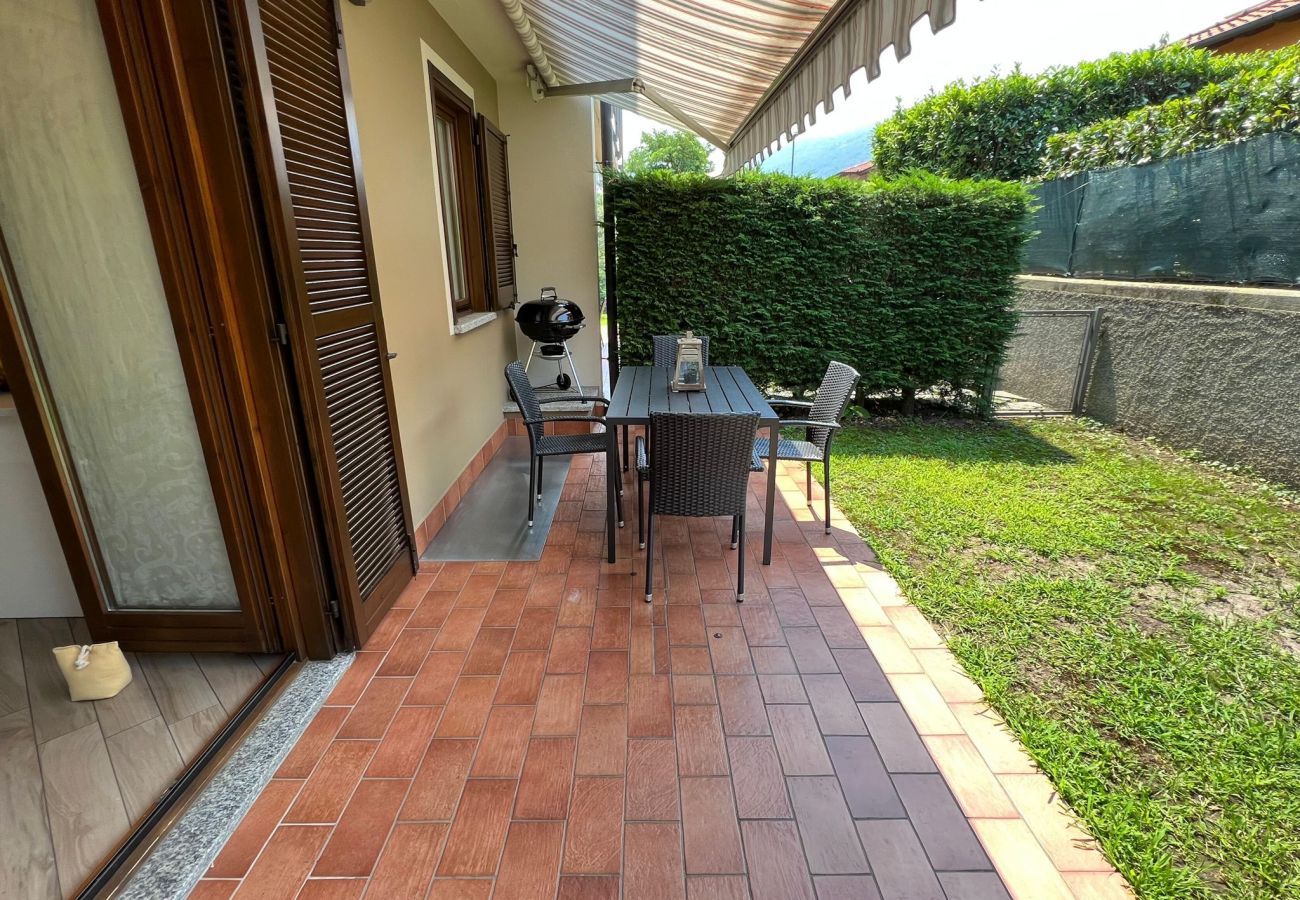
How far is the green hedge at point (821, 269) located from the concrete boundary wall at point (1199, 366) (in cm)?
86

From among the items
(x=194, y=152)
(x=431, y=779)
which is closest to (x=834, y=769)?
(x=431, y=779)

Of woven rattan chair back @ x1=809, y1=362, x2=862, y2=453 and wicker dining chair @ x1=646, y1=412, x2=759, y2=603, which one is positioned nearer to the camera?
wicker dining chair @ x1=646, y1=412, x2=759, y2=603

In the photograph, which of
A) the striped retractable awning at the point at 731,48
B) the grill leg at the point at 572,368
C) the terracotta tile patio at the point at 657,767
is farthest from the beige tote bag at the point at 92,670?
the grill leg at the point at 572,368

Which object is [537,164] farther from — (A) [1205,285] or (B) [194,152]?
Answer: (A) [1205,285]

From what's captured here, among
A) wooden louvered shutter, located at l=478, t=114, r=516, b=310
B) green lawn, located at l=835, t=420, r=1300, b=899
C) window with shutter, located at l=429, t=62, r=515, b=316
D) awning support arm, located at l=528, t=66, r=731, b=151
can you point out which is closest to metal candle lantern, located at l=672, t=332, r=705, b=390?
green lawn, located at l=835, t=420, r=1300, b=899

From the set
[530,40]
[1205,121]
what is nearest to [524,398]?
[530,40]

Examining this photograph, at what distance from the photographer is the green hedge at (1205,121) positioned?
15.5 feet

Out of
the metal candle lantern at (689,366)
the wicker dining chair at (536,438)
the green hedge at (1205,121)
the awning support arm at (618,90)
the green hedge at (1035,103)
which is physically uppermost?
the green hedge at (1035,103)

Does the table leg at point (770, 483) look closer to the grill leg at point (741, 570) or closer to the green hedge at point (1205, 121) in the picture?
the grill leg at point (741, 570)

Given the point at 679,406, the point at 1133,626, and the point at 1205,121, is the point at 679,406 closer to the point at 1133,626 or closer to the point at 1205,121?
the point at 1133,626

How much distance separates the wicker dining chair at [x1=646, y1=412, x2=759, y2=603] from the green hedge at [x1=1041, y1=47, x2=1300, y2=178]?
5.10m

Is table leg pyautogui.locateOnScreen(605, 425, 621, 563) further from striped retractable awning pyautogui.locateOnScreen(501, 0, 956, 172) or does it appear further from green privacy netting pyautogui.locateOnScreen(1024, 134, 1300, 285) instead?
green privacy netting pyautogui.locateOnScreen(1024, 134, 1300, 285)

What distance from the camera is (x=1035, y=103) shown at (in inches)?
357

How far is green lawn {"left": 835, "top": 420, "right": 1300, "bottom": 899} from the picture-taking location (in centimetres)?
178
